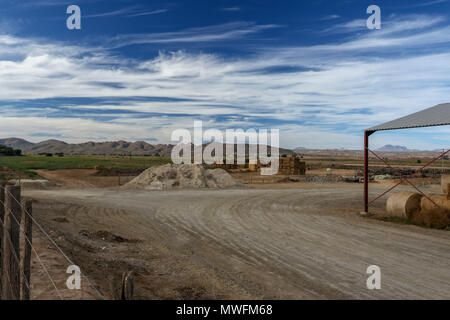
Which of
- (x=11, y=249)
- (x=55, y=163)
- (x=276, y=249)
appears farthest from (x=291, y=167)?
(x=11, y=249)

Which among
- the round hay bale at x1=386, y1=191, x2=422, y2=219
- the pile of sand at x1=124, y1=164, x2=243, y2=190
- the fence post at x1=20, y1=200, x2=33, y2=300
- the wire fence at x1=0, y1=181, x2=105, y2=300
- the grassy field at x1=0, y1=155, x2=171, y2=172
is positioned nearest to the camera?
the fence post at x1=20, y1=200, x2=33, y2=300

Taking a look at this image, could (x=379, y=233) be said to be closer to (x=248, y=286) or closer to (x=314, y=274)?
(x=314, y=274)

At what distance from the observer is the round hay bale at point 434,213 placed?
45.2 feet

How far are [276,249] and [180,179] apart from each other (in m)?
21.2

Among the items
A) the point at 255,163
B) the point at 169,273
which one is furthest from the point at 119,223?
the point at 255,163

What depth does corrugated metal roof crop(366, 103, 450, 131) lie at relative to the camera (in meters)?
14.7

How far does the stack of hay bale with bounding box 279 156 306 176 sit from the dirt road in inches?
1274

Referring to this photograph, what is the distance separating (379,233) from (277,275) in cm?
672

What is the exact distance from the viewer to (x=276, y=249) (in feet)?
33.6

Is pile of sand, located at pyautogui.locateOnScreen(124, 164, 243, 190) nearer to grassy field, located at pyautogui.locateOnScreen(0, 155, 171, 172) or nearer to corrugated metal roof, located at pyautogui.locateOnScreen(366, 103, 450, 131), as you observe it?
corrugated metal roof, located at pyautogui.locateOnScreen(366, 103, 450, 131)

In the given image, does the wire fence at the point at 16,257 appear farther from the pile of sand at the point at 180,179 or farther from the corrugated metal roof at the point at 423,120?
the pile of sand at the point at 180,179

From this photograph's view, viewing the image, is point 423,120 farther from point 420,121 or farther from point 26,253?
point 26,253

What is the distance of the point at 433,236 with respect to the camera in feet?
40.7

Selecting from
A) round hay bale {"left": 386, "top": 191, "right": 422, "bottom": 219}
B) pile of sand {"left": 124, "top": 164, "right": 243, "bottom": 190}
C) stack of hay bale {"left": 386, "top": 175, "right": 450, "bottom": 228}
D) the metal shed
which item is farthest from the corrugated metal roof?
pile of sand {"left": 124, "top": 164, "right": 243, "bottom": 190}
